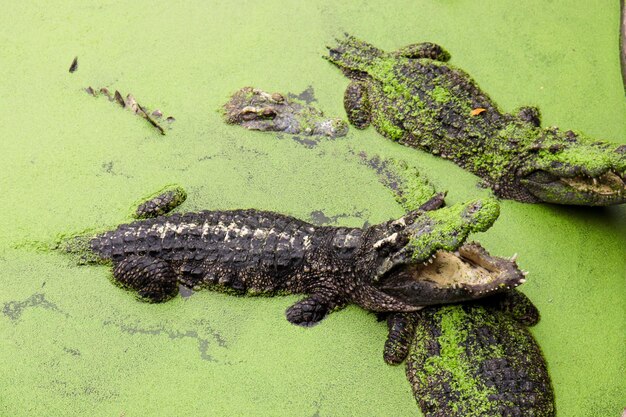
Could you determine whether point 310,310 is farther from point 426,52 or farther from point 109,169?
point 426,52

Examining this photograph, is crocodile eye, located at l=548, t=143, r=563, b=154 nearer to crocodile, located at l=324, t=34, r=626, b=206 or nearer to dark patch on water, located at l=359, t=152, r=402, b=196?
crocodile, located at l=324, t=34, r=626, b=206

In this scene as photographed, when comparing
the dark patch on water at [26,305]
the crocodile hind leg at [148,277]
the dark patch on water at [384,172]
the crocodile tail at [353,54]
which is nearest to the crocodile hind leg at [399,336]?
the dark patch on water at [384,172]

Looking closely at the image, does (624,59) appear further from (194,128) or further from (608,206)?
(194,128)

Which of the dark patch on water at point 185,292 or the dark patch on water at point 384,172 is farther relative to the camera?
the dark patch on water at point 384,172

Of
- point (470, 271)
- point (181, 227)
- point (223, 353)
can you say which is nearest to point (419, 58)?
point (470, 271)

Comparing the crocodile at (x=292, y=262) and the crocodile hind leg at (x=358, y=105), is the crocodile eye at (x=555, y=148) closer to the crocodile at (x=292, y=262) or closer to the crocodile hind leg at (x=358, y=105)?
the crocodile at (x=292, y=262)

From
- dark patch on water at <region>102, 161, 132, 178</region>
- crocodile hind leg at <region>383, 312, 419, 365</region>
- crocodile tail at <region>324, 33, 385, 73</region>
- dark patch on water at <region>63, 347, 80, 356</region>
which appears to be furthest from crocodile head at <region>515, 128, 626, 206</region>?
dark patch on water at <region>63, 347, 80, 356</region>
